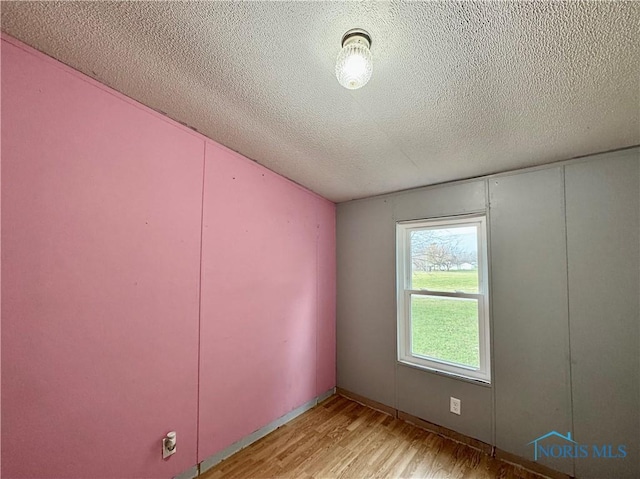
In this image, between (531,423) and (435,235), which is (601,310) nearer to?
(531,423)

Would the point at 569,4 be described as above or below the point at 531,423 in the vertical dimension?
above

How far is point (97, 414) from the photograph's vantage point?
1381mm

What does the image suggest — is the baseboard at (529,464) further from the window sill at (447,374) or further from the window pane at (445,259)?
the window pane at (445,259)

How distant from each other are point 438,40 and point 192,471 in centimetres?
271

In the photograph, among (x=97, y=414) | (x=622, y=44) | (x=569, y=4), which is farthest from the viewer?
(x=97, y=414)

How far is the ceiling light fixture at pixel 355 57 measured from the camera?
101cm

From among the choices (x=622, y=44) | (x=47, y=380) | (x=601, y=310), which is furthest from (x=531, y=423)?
(x=47, y=380)

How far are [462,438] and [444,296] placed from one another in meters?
1.14

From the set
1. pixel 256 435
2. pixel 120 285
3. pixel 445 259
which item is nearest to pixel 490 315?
pixel 445 259

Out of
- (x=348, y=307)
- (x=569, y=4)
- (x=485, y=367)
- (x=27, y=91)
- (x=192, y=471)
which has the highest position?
(x=569, y=4)

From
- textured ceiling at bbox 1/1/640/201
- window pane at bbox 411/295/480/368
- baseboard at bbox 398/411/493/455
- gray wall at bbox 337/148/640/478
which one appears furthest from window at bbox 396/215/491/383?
textured ceiling at bbox 1/1/640/201

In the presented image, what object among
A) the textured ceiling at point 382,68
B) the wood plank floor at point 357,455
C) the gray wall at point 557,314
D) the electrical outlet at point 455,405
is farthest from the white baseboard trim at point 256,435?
the textured ceiling at point 382,68

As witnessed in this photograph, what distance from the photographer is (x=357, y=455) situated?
2055 millimetres

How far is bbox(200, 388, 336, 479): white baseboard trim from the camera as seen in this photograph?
73.2 inches
